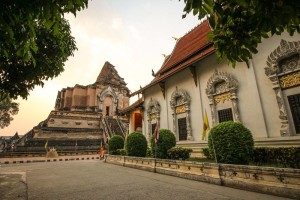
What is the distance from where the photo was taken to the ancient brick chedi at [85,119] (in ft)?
85.4

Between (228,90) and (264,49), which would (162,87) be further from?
(264,49)

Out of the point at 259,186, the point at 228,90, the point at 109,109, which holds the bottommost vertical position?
the point at 259,186

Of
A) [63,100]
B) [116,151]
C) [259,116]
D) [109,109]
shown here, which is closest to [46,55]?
[259,116]

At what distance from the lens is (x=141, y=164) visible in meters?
11.5

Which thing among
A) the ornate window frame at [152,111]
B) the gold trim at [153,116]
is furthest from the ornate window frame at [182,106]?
the gold trim at [153,116]

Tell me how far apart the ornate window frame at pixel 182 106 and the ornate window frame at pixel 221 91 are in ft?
6.11

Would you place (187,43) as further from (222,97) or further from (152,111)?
(222,97)

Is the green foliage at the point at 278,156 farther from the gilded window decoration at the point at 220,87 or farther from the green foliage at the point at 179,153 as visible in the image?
the gilded window decoration at the point at 220,87

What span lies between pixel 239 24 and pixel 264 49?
23.6ft

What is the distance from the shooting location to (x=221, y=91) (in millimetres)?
10555

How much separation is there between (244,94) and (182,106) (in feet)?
15.1

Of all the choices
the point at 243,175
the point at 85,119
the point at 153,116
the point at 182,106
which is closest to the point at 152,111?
the point at 153,116

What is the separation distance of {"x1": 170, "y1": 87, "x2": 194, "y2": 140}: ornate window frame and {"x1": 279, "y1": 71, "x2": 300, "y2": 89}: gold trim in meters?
5.48

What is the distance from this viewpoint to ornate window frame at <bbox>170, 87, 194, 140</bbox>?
12283 mm
